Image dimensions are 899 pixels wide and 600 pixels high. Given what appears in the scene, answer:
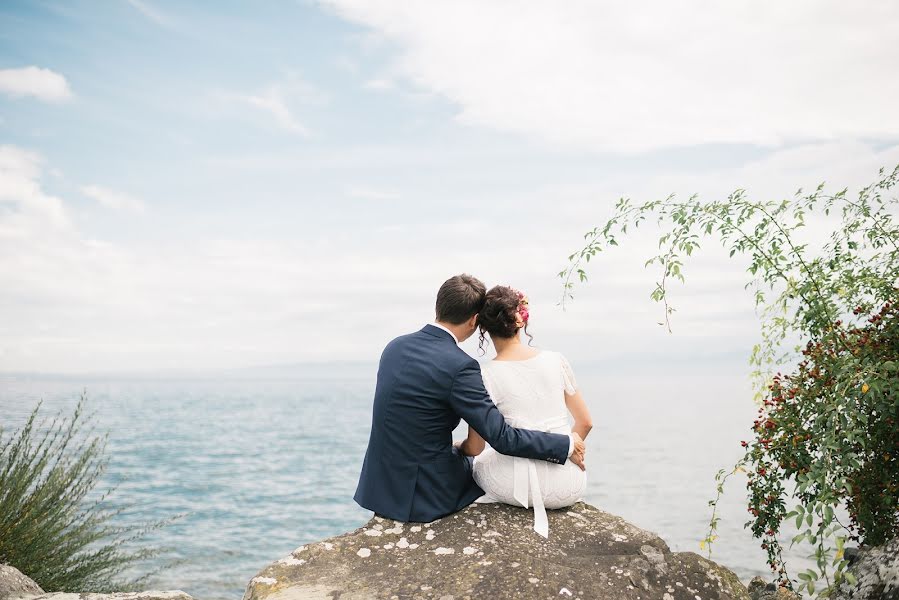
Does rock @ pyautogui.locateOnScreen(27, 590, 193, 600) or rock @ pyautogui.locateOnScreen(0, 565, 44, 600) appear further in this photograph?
rock @ pyautogui.locateOnScreen(0, 565, 44, 600)

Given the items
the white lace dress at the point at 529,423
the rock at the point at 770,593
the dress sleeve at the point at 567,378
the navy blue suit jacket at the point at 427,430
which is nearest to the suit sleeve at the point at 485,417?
the navy blue suit jacket at the point at 427,430

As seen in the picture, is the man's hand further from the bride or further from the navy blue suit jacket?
the navy blue suit jacket

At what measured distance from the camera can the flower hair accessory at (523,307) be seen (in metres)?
4.35

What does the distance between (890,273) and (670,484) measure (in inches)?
777

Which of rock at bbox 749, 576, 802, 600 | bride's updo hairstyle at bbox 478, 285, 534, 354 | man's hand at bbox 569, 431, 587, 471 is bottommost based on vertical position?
rock at bbox 749, 576, 802, 600

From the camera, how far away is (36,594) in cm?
550

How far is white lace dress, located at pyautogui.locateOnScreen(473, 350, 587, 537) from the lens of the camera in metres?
4.27

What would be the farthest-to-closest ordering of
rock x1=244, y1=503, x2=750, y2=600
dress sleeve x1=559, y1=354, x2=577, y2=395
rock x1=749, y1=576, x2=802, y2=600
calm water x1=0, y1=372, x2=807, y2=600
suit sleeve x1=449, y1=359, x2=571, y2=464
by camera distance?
calm water x1=0, y1=372, x2=807, y2=600 < rock x1=749, y1=576, x2=802, y2=600 < dress sleeve x1=559, y1=354, x2=577, y2=395 < suit sleeve x1=449, y1=359, x2=571, y2=464 < rock x1=244, y1=503, x2=750, y2=600

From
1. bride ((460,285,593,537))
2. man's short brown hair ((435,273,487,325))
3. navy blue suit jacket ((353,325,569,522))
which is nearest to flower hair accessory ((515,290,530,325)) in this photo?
bride ((460,285,593,537))

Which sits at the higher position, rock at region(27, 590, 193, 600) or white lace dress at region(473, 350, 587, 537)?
white lace dress at region(473, 350, 587, 537)

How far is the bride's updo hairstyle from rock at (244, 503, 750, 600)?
1204mm

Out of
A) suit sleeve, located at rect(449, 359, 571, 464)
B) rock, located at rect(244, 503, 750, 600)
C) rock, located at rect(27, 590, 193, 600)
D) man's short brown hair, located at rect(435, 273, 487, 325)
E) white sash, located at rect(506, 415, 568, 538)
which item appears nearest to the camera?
rock, located at rect(244, 503, 750, 600)

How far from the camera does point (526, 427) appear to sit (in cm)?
438

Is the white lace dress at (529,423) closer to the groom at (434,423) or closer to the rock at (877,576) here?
the groom at (434,423)
